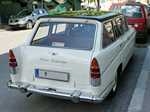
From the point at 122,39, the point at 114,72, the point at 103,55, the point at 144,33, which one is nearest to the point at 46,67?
the point at 103,55

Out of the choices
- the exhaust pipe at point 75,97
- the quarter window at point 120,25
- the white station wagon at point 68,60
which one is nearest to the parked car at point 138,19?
the quarter window at point 120,25

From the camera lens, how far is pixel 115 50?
5.40m

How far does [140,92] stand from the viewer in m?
5.86

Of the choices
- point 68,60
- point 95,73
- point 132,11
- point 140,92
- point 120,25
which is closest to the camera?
point 95,73

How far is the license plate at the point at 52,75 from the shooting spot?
4575 millimetres

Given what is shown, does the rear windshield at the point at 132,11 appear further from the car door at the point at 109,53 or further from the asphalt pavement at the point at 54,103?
the car door at the point at 109,53

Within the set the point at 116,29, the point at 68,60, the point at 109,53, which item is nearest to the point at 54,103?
the point at 68,60

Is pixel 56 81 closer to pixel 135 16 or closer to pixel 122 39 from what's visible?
pixel 122 39

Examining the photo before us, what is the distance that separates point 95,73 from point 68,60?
0.48 metres

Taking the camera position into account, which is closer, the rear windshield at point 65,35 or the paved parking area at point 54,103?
the rear windshield at point 65,35

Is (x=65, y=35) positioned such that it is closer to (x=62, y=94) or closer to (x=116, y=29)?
(x=62, y=94)

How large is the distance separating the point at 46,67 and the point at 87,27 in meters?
0.99

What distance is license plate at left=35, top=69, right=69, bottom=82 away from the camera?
4.58 meters

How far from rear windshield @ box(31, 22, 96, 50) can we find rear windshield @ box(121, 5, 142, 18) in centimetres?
759
